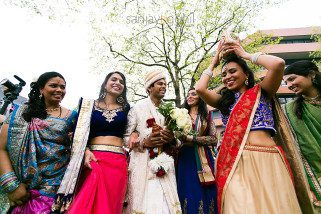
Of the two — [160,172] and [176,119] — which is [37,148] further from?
[176,119]

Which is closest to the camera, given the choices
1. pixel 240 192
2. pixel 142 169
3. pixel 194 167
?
pixel 240 192

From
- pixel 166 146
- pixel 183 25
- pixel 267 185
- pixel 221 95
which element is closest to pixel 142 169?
pixel 166 146

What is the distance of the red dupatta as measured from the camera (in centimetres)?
250

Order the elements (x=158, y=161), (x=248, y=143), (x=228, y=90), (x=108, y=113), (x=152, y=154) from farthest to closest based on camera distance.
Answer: (x=108, y=113) < (x=152, y=154) < (x=158, y=161) < (x=228, y=90) < (x=248, y=143)

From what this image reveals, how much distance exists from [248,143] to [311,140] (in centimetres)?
114

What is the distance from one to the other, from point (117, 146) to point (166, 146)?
59 cm

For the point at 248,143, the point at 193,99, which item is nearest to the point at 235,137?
the point at 248,143

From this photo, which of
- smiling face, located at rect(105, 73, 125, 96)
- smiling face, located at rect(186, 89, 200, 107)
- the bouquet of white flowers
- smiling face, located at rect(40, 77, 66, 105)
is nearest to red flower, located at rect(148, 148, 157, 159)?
the bouquet of white flowers

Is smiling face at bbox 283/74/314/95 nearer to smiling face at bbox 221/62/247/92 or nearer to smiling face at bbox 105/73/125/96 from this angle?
smiling face at bbox 221/62/247/92

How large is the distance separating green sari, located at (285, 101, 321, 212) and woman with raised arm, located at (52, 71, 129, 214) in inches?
81.2

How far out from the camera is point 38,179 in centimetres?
301

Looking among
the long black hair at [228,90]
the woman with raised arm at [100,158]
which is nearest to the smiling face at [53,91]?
the woman with raised arm at [100,158]

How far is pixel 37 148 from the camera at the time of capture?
3148 mm

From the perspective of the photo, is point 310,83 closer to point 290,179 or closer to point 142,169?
point 290,179
